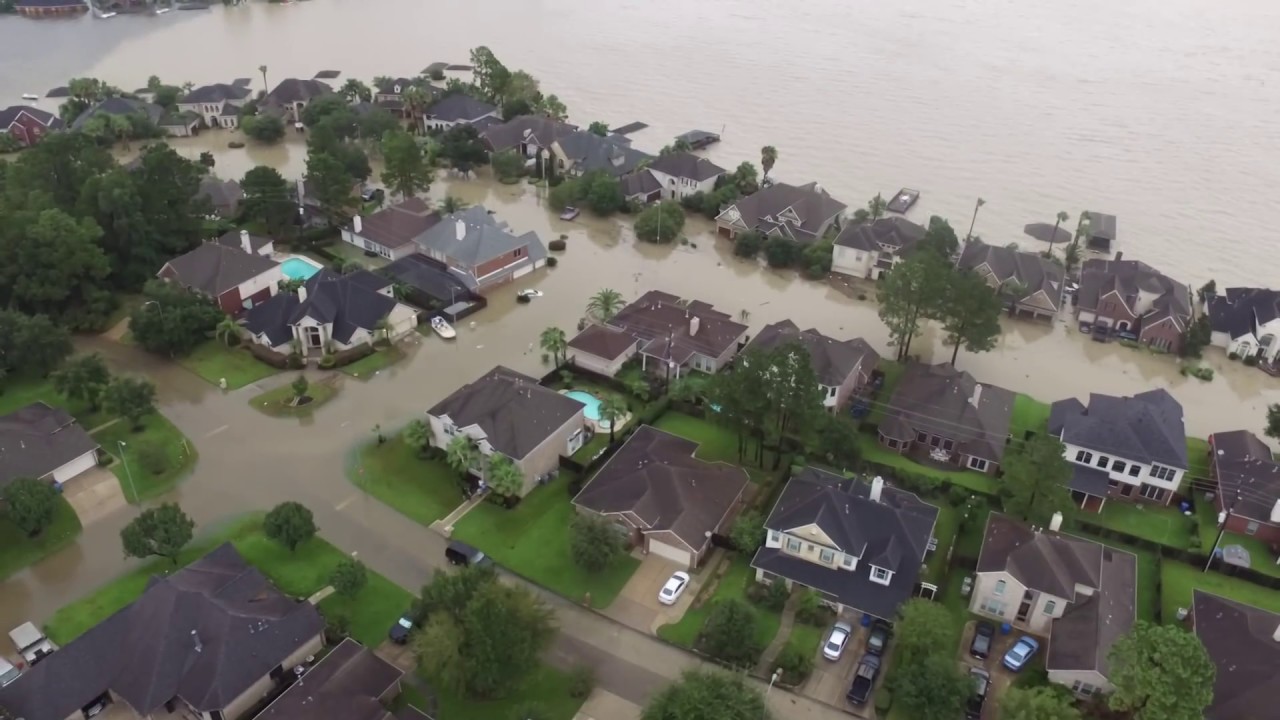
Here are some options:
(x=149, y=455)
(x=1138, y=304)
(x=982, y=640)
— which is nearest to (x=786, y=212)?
(x=1138, y=304)

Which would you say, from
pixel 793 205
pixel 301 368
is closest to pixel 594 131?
pixel 793 205

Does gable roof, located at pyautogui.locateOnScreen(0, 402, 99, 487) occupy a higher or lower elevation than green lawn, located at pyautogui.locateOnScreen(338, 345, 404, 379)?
higher

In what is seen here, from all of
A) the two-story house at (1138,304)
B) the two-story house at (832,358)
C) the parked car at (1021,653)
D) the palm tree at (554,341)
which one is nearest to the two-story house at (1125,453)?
A: the parked car at (1021,653)

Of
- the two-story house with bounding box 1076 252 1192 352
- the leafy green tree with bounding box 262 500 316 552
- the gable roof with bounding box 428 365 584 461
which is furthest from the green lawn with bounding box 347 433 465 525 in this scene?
the two-story house with bounding box 1076 252 1192 352

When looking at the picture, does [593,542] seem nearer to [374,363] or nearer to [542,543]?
[542,543]

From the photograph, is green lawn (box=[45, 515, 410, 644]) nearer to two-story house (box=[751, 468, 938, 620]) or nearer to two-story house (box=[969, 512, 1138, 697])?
two-story house (box=[751, 468, 938, 620])

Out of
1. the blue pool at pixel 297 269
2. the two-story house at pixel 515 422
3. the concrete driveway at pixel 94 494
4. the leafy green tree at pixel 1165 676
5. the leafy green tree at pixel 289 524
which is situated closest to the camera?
the leafy green tree at pixel 1165 676

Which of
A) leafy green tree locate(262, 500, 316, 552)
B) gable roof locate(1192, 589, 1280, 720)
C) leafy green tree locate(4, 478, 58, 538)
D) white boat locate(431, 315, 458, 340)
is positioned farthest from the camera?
white boat locate(431, 315, 458, 340)

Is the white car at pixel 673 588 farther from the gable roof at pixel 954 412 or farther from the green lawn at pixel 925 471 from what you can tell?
the gable roof at pixel 954 412
